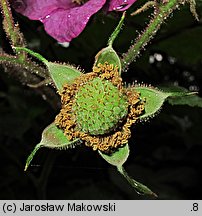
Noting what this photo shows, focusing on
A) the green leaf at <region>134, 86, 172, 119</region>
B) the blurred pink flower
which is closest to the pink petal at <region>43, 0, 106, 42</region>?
the blurred pink flower

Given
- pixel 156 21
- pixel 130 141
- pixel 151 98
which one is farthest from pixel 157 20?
pixel 130 141

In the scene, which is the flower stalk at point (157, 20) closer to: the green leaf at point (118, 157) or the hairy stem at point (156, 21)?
the hairy stem at point (156, 21)

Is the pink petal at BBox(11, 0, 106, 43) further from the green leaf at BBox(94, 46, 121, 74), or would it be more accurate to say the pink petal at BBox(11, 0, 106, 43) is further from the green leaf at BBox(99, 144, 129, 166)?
the green leaf at BBox(99, 144, 129, 166)

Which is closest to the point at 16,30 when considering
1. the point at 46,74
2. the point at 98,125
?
the point at 46,74

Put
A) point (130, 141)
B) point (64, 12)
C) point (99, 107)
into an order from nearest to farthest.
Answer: point (99, 107) → point (64, 12) → point (130, 141)

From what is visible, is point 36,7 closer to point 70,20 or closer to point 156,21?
point 70,20

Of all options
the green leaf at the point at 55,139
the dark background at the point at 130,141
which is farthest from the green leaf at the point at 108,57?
the dark background at the point at 130,141

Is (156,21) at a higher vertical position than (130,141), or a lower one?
higher
